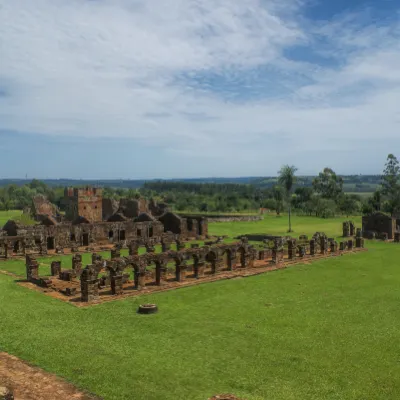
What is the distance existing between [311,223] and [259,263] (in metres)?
32.8

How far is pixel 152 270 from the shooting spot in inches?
1090

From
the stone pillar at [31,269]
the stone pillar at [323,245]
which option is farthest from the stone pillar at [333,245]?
the stone pillar at [31,269]

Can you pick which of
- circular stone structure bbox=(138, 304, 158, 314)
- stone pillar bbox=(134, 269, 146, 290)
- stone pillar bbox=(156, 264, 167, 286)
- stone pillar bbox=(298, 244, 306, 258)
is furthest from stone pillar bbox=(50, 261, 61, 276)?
stone pillar bbox=(298, 244, 306, 258)

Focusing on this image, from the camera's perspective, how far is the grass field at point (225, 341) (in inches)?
492

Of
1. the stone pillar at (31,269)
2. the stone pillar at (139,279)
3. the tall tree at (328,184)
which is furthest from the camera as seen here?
the tall tree at (328,184)

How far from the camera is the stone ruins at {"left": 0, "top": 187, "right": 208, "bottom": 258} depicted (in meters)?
37.3

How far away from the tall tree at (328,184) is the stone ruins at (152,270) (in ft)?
A: 177

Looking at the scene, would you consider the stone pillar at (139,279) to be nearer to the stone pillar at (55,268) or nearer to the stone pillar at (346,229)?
the stone pillar at (55,268)

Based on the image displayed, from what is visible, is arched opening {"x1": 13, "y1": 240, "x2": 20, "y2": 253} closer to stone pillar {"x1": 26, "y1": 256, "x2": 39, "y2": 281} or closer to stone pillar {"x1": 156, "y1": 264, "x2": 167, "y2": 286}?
stone pillar {"x1": 26, "y1": 256, "x2": 39, "y2": 281}

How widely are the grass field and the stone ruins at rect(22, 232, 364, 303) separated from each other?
132 centimetres

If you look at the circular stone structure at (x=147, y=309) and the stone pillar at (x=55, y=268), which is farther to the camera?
the stone pillar at (x=55, y=268)

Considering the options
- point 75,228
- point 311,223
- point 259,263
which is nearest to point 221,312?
point 259,263

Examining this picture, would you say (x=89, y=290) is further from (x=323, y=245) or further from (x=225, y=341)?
(x=323, y=245)

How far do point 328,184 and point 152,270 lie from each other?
6653cm
